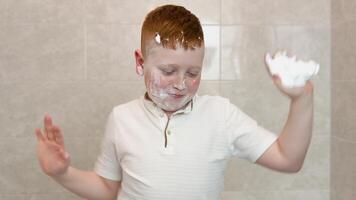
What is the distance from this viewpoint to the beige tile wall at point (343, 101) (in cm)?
133

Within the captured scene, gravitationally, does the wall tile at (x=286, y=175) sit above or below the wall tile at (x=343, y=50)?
below

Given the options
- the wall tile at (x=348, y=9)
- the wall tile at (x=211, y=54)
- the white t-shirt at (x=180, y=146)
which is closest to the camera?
the white t-shirt at (x=180, y=146)

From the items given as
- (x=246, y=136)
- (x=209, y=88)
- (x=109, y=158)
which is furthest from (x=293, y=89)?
(x=209, y=88)

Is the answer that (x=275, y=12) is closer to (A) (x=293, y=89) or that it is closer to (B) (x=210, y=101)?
(B) (x=210, y=101)

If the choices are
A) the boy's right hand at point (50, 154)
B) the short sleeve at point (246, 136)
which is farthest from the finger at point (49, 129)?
the short sleeve at point (246, 136)

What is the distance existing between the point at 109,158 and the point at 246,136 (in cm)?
29

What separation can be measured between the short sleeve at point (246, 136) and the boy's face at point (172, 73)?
0.33 feet

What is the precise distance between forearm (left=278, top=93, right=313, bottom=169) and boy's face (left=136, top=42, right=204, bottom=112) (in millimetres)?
191

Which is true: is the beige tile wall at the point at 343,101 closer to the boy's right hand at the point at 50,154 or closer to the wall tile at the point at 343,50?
the wall tile at the point at 343,50

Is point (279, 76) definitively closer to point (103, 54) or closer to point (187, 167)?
point (187, 167)

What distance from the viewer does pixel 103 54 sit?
1.40 m

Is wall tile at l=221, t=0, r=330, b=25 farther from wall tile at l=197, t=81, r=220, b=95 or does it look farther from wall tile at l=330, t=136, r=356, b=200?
wall tile at l=330, t=136, r=356, b=200

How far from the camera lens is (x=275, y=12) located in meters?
1.44

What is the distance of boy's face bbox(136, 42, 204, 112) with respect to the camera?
83 cm
